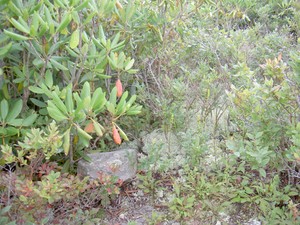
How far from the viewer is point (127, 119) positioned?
3.65 m

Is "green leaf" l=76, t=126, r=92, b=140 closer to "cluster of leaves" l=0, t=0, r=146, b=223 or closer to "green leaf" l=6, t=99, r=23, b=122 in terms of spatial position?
"cluster of leaves" l=0, t=0, r=146, b=223

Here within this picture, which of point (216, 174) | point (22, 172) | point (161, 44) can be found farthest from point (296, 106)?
point (22, 172)

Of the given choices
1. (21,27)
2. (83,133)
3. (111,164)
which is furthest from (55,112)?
(111,164)

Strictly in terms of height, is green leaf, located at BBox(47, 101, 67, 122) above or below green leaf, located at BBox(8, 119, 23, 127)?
above

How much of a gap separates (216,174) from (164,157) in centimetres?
44

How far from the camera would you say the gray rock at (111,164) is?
3.13 meters

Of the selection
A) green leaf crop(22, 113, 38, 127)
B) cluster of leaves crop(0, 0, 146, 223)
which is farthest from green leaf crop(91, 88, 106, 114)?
green leaf crop(22, 113, 38, 127)

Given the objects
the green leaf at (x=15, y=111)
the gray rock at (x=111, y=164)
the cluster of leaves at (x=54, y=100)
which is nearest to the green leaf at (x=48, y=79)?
the cluster of leaves at (x=54, y=100)

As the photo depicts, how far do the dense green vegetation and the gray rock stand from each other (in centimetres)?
8

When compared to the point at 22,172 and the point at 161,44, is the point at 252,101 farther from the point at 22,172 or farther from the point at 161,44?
the point at 22,172

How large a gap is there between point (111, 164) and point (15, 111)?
2.43ft

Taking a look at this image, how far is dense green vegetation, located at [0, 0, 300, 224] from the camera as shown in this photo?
2.60 meters

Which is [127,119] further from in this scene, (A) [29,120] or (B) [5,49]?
(B) [5,49]

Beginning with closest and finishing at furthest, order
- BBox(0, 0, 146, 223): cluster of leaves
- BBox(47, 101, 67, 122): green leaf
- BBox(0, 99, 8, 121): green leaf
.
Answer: BBox(47, 101, 67, 122): green leaf
BBox(0, 0, 146, 223): cluster of leaves
BBox(0, 99, 8, 121): green leaf
